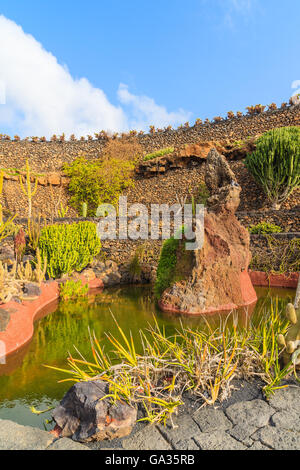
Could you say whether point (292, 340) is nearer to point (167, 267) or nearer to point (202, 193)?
point (167, 267)

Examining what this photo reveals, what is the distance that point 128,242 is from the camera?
12.8 m

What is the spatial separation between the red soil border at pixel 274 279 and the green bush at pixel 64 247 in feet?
18.2

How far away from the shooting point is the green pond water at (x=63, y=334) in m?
2.93

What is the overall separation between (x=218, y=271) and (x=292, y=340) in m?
3.68

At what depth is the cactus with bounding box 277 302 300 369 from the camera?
8.01 ft

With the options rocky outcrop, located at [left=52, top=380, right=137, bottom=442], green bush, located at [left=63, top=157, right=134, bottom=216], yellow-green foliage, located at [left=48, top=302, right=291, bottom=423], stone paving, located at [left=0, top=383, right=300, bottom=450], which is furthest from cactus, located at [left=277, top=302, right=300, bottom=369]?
green bush, located at [left=63, top=157, right=134, bottom=216]

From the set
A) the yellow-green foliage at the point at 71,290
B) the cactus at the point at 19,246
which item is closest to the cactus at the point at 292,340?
the yellow-green foliage at the point at 71,290

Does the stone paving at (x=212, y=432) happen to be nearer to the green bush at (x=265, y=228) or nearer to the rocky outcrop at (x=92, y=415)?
the rocky outcrop at (x=92, y=415)

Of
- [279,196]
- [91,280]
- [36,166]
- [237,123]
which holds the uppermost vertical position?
[237,123]

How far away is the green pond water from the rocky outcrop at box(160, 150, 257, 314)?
0.39 metres

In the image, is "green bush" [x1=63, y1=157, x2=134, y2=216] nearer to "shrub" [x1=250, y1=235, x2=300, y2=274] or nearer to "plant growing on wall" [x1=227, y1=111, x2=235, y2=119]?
"plant growing on wall" [x1=227, y1=111, x2=235, y2=119]
